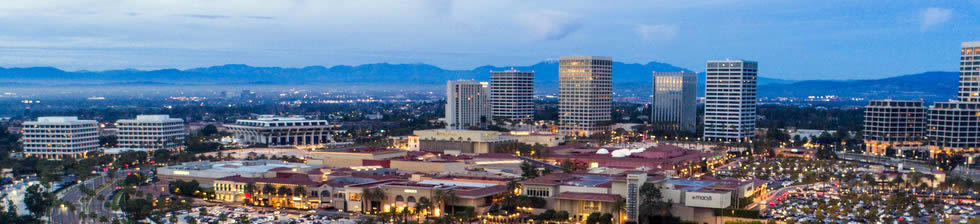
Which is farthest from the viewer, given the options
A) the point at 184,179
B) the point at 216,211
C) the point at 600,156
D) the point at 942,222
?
the point at 600,156

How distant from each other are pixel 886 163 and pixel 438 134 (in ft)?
148

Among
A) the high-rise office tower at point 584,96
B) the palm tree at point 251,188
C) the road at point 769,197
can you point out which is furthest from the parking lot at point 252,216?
the high-rise office tower at point 584,96

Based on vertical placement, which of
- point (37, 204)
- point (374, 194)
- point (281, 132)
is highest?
point (281, 132)

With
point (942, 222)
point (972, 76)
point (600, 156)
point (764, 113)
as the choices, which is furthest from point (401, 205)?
point (764, 113)

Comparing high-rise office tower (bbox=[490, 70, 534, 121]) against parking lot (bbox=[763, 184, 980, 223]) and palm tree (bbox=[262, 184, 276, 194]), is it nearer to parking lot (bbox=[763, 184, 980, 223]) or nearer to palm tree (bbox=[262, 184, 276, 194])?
parking lot (bbox=[763, 184, 980, 223])

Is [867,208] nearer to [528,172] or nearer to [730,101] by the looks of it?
[528,172]

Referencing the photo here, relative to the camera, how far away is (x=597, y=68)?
126 m

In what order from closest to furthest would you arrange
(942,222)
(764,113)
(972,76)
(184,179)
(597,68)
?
(942,222), (184,179), (972,76), (597,68), (764,113)

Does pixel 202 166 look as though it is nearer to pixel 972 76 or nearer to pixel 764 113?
pixel 972 76

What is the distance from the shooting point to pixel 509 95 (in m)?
138

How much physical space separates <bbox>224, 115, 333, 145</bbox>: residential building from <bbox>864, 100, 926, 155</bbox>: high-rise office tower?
68.6 m

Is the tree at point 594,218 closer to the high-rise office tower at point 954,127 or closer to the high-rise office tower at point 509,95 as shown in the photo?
the high-rise office tower at point 954,127

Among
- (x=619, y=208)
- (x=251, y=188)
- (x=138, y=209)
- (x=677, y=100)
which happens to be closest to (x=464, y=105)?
(x=677, y=100)

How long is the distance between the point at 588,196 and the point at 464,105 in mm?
81203
